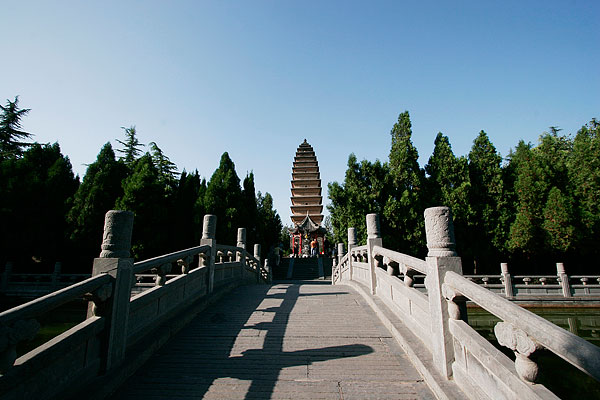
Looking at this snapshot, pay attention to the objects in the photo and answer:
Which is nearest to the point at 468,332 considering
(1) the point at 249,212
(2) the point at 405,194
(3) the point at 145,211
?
(2) the point at 405,194

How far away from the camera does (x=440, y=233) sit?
2.96 m

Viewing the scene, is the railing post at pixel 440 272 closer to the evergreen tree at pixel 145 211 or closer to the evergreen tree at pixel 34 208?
the evergreen tree at pixel 145 211

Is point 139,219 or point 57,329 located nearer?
point 57,329

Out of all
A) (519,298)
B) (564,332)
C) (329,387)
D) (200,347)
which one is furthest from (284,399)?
(519,298)

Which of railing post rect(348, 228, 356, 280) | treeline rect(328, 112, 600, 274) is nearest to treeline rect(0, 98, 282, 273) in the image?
treeline rect(328, 112, 600, 274)

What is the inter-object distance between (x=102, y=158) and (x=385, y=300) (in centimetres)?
1684

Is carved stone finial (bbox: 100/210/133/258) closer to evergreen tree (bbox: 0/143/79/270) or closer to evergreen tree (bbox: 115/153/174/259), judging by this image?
evergreen tree (bbox: 115/153/174/259)

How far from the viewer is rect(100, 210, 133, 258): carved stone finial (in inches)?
125

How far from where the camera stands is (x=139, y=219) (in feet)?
48.7

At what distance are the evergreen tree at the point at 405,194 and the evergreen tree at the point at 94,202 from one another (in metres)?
14.7

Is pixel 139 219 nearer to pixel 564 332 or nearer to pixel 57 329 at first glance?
pixel 57 329

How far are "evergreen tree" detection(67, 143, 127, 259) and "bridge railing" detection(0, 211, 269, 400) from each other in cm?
1201

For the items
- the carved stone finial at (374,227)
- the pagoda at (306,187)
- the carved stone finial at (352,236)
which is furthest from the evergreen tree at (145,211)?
the pagoda at (306,187)

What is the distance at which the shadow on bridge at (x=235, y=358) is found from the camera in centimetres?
280
